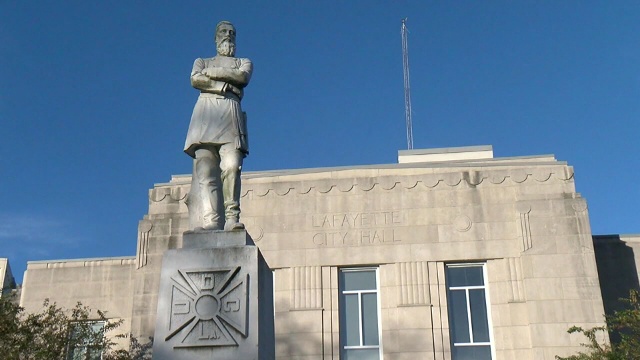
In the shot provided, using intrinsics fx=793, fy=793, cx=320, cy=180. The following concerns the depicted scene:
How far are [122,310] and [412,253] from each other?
9939 mm

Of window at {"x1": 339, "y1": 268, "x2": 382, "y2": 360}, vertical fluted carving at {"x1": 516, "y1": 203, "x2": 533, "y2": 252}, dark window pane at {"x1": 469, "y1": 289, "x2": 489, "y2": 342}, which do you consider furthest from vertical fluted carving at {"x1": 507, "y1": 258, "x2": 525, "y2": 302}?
window at {"x1": 339, "y1": 268, "x2": 382, "y2": 360}

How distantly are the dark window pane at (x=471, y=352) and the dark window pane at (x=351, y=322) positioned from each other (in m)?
2.84

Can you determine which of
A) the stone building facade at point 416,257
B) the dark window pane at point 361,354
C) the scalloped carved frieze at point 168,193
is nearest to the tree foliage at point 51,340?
the stone building facade at point 416,257

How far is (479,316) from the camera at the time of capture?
23078mm

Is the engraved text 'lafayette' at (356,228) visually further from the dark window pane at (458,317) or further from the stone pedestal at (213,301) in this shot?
the stone pedestal at (213,301)

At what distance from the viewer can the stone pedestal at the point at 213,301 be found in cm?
1041

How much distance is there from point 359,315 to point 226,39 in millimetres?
12888

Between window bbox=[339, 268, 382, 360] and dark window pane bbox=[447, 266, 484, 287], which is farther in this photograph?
dark window pane bbox=[447, 266, 484, 287]

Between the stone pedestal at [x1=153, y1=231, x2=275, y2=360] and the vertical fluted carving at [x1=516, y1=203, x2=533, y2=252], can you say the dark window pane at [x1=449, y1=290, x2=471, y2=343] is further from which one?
the stone pedestal at [x1=153, y1=231, x2=275, y2=360]

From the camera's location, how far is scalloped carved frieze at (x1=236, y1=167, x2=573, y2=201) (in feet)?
79.3

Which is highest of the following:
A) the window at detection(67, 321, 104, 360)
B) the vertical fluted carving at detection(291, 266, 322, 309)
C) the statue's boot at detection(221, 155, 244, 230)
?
the vertical fluted carving at detection(291, 266, 322, 309)

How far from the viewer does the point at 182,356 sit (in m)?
10.4

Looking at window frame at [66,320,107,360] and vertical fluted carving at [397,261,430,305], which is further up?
vertical fluted carving at [397,261,430,305]

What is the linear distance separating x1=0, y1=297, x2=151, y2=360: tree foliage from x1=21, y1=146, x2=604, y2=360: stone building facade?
168 centimetres
